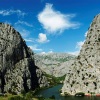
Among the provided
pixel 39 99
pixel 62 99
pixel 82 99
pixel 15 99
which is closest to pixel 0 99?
pixel 15 99

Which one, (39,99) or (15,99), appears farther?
(39,99)

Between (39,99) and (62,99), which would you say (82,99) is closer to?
(62,99)

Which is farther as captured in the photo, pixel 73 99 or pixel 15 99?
pixel 73 99

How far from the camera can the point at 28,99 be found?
170 metres

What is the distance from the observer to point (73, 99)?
609ft

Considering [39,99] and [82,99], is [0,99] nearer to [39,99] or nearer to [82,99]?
[39,99]

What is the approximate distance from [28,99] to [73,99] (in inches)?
1444

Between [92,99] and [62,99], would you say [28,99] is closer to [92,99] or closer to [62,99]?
[62,99]

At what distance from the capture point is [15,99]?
16275 cm

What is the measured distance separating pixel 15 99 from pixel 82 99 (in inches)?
2017

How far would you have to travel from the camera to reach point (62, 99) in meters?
187

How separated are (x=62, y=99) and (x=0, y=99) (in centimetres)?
4712

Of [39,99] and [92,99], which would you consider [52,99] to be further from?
[92,99]

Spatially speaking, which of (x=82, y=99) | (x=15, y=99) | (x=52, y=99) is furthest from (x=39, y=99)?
(x=82, y=99)
